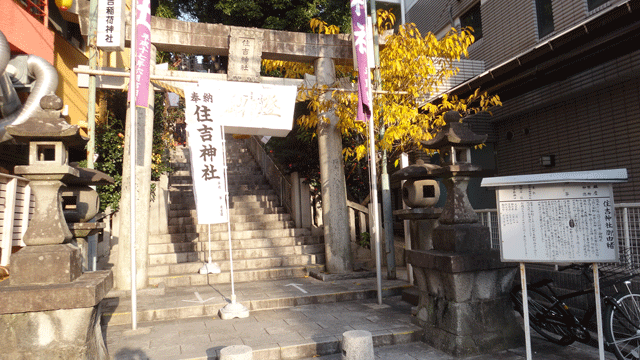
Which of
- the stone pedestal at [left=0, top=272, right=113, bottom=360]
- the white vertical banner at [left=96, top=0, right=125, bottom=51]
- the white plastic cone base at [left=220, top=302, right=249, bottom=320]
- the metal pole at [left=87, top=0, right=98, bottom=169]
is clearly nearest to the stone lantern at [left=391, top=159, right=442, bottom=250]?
the white plastic cone base at [left=220, top=302, right=249, bottom=320]

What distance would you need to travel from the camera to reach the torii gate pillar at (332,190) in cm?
995

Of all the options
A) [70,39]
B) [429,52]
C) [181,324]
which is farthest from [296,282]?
[70,39]

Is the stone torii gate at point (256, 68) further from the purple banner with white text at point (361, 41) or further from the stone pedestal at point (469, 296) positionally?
the stone pedestal at point (469, 296)

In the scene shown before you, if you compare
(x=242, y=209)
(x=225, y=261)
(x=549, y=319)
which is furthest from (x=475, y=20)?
(x=549, y=319)

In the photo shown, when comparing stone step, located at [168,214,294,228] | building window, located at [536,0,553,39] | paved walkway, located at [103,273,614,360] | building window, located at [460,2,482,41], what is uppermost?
building window, located at [460,2,482,41]

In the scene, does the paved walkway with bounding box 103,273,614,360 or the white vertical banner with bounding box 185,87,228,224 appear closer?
the paved walkway with bounding box 103,273,614,360

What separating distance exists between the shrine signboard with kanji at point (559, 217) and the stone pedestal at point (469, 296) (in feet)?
2.96

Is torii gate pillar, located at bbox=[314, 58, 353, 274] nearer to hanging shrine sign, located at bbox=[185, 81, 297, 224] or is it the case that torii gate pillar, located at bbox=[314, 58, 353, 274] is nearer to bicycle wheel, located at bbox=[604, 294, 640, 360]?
hanging shrine sign, located at bbox=[185, 81, 297, 224]

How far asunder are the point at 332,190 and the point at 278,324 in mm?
4143

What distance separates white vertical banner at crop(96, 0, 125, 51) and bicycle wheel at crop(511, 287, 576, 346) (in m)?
8.68

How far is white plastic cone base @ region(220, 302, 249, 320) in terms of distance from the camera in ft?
22.8

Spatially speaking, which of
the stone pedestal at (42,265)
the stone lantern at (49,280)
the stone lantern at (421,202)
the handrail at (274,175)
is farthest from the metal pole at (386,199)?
the stone pedestal at (42,265)

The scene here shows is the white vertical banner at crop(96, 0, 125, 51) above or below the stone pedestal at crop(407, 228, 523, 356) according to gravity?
above

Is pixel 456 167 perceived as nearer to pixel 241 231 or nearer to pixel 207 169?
pixel 207 169
